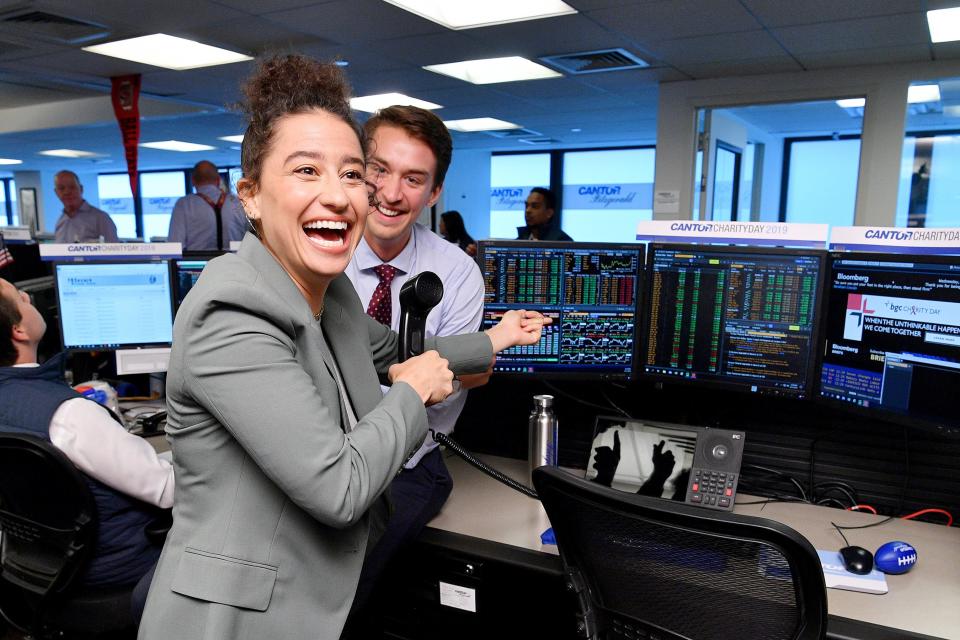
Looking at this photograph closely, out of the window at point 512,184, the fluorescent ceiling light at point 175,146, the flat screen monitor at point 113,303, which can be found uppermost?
the fluorescent ceiling light at point 175,146

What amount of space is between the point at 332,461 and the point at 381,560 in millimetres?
670

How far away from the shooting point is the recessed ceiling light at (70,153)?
11.0m

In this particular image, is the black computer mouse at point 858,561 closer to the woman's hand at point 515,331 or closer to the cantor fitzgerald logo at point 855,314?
the cantor fitzgerald logo at point 855,314

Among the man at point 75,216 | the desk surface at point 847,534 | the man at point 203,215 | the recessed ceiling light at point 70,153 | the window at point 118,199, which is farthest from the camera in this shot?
the window at point 118,199

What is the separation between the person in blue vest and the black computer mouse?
1.44 meters

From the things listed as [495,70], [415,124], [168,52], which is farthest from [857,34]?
[168,52]

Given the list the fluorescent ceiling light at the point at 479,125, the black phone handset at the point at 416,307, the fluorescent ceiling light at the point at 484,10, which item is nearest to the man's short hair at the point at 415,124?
the black phone handset at the point at 416,307

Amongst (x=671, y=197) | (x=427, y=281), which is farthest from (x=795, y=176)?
(x=427, y=281)

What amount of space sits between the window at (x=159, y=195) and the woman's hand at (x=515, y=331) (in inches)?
557

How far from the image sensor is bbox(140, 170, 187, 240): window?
46.5 feet

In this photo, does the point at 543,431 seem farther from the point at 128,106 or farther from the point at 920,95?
the point at 920,95

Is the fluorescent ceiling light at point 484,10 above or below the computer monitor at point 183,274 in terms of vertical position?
above

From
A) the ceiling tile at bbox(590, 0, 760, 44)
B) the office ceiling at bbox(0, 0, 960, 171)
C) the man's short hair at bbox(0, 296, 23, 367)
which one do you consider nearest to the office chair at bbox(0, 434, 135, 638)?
the man's short hair at bbox(0, 296, 23, 367)

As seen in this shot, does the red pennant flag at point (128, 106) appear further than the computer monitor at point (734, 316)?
Yes
